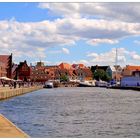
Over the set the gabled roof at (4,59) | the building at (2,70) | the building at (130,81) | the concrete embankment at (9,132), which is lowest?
the concrete embankment at (9,132)

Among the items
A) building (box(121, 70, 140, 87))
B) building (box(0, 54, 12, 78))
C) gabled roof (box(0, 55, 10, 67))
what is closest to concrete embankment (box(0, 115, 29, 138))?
building (box(0, 54, 12, 78))

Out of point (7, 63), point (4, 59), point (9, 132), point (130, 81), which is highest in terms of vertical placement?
point (4, 59)

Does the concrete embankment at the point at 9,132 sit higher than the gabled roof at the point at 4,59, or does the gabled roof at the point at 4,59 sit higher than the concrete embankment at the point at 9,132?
the gabled roof at the point at 4,59

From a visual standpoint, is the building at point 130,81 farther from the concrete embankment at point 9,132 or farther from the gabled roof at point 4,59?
the concrete embankment at point 9,132

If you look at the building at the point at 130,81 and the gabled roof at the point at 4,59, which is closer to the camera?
the gabled roof at the point at 4,59

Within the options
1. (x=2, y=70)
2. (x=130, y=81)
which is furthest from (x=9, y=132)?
(x=130, y=81)

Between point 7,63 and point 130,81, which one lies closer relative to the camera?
point 7,63

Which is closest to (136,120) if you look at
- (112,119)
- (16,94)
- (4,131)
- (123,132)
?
(112,119)

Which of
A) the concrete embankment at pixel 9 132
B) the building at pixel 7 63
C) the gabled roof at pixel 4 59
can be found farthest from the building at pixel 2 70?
the concrete embankment at pixel 9 132

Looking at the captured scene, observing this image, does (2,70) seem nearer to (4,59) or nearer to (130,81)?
(4,59)

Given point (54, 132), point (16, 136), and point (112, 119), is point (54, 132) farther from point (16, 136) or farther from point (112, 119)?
point (112, 119)

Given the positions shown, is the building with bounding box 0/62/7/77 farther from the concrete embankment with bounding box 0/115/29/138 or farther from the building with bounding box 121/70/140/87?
the concrete embankment with bounding box 0/115/29/138

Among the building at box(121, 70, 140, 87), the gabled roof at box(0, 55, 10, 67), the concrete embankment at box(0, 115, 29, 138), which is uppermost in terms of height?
the gabled roof at box(0, 55, 10, 67)

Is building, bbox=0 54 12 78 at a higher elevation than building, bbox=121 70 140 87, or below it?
higher
